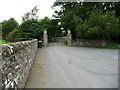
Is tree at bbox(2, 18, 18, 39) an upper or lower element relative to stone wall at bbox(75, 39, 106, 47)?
upper

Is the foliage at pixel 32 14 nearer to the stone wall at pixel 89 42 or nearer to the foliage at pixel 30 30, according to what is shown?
the foliage at pixel 30 30

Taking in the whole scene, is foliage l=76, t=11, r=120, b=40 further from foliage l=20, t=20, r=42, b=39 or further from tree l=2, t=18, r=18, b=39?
tree l=2, t=18, r=18, b=39

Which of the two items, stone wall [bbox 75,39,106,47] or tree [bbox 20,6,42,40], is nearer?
stone wall [bbox 75,39,106,47]

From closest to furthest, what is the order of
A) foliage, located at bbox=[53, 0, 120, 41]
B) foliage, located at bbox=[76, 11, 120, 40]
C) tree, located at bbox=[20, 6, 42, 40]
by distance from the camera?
foliage, located at bbox=[76, 11, 120, 40] < foliage, located at bbox=[53, 0, 120, 41] < tree, located at bbox=[20, 6, 42, 40]

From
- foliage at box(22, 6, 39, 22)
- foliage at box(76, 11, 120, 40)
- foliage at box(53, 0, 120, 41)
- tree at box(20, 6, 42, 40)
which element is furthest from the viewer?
foliage at box(22, 6, 39, 22)

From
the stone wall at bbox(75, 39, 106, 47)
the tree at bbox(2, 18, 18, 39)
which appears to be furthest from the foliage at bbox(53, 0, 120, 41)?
the tree at bbox(2, 18, 18, 39)

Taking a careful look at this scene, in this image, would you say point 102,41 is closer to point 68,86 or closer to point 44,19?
point 44,19

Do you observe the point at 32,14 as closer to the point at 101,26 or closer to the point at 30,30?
the point at 30,30

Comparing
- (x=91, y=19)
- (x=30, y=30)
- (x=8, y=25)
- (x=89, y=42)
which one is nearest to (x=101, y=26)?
(x=91, y=19)

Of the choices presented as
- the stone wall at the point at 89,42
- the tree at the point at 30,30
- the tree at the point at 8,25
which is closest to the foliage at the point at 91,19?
the stone wall at the point at 89,42

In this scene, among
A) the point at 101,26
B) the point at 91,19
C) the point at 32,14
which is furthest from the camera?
the point at 32,14

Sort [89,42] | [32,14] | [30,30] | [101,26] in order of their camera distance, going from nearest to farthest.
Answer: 1. [101,26]
2. [89,42]
3. [30,30]
4. [32,14]

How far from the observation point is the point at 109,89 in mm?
5672

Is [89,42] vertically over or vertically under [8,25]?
under
